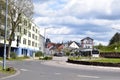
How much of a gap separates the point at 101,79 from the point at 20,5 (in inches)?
2256

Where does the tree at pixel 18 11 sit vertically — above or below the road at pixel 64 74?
above

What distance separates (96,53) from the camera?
326ft

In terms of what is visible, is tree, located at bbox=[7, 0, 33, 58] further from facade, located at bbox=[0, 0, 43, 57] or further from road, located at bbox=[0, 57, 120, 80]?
road, located at bbox=[0, 57, 120, 80]

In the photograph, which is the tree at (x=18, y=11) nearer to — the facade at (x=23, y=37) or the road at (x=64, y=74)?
the facade at (x=23, y=37)

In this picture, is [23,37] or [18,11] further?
[23,37]

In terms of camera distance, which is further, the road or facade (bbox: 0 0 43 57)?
facade (bbox: 0 0 43 57)

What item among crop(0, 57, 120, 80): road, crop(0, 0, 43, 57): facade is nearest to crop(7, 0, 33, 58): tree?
crop(0, 0, 43, 57): facade

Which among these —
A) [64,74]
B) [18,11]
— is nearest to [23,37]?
[18,11]

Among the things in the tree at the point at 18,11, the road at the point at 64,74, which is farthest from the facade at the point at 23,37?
the road at the point at 64,74

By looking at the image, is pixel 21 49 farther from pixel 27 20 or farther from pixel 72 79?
pixel 72 79

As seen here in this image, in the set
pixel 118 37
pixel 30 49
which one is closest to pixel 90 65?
pixel 30 49

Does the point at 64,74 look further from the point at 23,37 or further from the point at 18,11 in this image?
→ the point at 23,37

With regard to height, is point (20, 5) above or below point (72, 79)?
above

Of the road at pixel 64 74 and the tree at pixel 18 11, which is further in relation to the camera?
the tree at pixel 18 11
